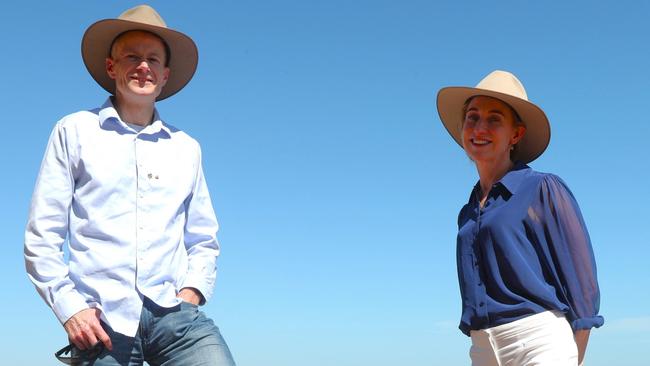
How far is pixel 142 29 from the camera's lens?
16.9 feet

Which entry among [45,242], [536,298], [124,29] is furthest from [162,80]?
[536,298]

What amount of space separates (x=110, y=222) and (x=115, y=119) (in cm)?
65

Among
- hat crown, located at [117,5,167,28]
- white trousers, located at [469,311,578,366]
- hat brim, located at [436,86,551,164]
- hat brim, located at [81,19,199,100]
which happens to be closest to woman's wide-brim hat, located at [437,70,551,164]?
hat brim, located at [436,86,551,164]

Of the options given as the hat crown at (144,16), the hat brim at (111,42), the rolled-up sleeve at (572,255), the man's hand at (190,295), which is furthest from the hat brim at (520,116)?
the man's hand at (190,295)

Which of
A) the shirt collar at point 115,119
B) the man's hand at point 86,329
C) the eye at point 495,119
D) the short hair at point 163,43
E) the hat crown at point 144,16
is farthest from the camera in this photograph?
the eye at point 495,119

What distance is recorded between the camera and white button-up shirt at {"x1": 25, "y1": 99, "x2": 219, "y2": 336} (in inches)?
181

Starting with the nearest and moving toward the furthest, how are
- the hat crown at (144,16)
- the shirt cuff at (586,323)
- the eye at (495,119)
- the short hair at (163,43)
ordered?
the shirt cuff at (586,323) < the hat crown at (144,16) < the short hair at (163,43) < the eye at (495,119)

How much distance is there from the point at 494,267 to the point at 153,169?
2148mm

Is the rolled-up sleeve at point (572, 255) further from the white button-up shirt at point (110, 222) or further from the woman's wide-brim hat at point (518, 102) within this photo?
the white button-up shirt at point (110, 222)

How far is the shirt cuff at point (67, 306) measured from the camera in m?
4.49

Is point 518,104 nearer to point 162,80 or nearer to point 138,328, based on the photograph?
point 162,80

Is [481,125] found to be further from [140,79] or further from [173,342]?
[173,342]

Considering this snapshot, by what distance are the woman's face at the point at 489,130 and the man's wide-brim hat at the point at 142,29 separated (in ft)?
6.20

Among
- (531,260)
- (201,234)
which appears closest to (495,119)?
(531,260)
